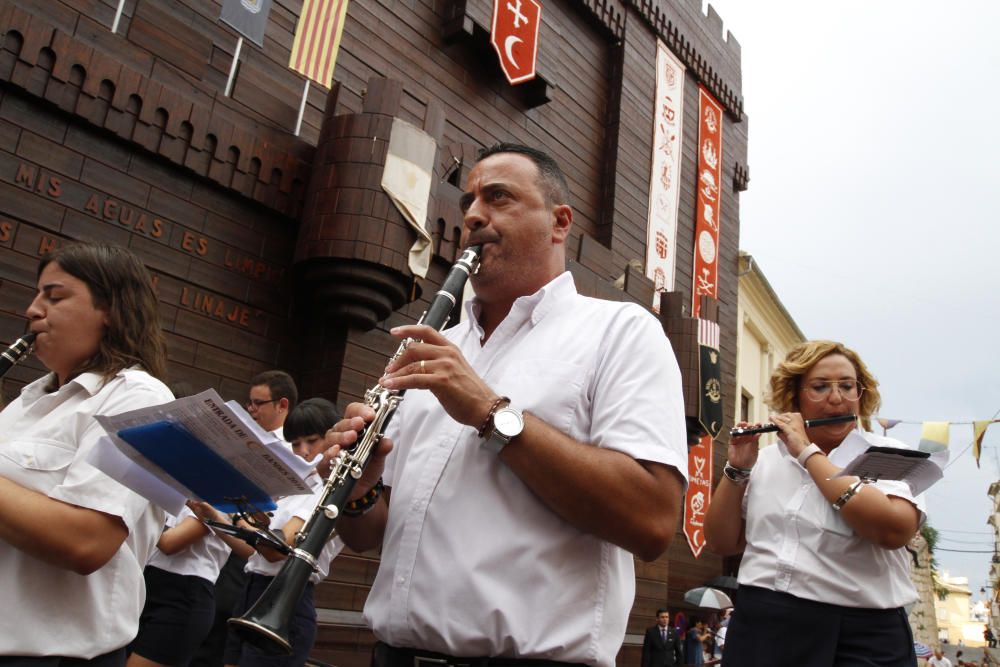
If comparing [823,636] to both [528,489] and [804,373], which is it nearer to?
[804,373]

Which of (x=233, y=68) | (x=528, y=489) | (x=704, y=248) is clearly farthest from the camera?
(x=704, y=248)

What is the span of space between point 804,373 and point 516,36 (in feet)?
26.7

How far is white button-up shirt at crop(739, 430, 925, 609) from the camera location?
232 cm

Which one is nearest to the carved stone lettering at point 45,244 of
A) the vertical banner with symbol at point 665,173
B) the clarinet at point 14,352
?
the clarinet at point 14,352

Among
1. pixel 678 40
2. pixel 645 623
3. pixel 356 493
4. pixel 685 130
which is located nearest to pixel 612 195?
pixel 685 130

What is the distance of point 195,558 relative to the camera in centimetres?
338

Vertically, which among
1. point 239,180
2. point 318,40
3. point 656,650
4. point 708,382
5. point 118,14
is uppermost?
point 318,40

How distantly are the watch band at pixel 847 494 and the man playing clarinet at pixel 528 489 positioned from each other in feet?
3.45

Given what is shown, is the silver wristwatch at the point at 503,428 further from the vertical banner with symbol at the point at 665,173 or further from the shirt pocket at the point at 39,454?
the vertical banner with symbol at the point at 665,173

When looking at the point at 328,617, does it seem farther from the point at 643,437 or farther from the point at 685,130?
the point at 685,130

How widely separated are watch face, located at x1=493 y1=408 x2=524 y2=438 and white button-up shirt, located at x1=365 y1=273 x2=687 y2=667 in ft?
0.10

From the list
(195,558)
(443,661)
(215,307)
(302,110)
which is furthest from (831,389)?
(302,110)

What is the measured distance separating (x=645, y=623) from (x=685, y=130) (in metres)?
8.58

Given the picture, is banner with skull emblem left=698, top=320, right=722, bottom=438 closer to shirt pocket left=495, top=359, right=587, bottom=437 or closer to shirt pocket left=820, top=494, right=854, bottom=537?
shirt pocket left=820, top=494, right=854, bottom=537
